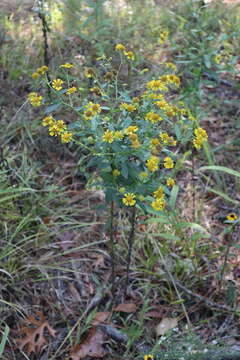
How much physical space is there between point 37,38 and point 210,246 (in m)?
2.21

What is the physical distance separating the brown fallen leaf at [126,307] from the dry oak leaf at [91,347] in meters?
0.13

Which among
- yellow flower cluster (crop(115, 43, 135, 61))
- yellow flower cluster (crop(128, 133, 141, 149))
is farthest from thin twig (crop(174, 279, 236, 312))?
yellow flower cluster (crop(115, 43, 135, 61))

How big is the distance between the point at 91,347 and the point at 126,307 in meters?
0.24

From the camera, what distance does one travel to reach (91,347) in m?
1.82

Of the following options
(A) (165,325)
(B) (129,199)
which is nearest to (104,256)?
(A) (165,325)

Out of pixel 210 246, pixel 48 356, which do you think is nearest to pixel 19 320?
pixel 48 356

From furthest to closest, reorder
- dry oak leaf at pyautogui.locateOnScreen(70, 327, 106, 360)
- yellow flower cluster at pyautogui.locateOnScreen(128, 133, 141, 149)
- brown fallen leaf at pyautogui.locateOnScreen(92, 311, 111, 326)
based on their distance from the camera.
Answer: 1. brown fallen leaf at pyautogui.locateOnScreen(92, 311, 111, 326)
2. dry oak leaf at pyautogui.locateOnScreen(70, 327, 106, 360)
3. yellow flower cluster at pyautogui.locateOnScreen(128, 133, 141, 149)

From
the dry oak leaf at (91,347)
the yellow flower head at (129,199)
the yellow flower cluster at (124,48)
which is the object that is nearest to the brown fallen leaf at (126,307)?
the dry oak leaf at (91,347)

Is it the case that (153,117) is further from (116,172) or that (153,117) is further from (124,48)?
(124,48)

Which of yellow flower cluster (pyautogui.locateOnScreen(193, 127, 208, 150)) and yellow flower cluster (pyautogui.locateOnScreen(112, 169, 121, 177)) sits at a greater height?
yellow flower cluster (pyautogui.locateOnScreen(193, 127, 208, 150))

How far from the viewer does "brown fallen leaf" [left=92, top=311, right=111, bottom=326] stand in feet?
6.22

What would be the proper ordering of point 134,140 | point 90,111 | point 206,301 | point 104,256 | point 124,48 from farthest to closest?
1. point 104,256
2. point 206,301
3. point 124,48
4. point 90,111
5. point 134,140

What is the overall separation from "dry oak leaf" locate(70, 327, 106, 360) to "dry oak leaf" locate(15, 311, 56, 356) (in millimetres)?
134

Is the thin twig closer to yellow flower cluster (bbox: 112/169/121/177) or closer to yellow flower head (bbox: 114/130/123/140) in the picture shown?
yellow flower cluster (bbox: 112/169/121/177)
